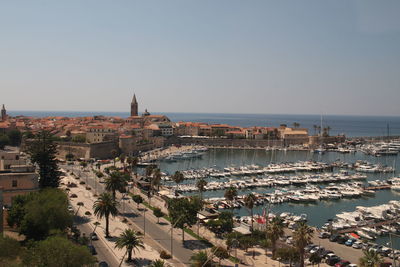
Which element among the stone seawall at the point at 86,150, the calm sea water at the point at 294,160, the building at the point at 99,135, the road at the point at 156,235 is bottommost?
the calm sea water at the point at 294,160

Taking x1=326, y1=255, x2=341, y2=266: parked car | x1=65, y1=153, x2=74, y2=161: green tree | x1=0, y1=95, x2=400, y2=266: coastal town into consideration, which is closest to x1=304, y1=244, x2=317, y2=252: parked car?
x1=0, y1=95, x2=400, y2=266: coastal town

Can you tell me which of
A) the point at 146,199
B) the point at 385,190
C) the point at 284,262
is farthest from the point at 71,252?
the point at 385,190

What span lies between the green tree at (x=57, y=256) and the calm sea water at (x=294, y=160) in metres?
26.7

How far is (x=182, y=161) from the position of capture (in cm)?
8281

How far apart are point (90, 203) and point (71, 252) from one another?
73.7 ft

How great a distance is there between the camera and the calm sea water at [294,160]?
142ft

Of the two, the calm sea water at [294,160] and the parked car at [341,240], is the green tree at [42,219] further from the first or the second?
the parked car at [341,240]

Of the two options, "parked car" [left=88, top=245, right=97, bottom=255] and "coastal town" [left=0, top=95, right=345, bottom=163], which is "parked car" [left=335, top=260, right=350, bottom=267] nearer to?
"parked car" [left=88, top=245, right=97, bottom=255]

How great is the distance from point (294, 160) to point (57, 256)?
2908 inches

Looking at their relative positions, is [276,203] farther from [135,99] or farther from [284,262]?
[135,99]

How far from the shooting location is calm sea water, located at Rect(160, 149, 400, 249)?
43.2 meters

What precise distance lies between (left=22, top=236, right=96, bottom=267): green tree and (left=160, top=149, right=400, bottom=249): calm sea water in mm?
26732

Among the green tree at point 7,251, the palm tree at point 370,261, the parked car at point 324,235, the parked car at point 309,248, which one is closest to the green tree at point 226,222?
the parked car at point 309,248

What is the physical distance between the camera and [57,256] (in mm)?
16844
